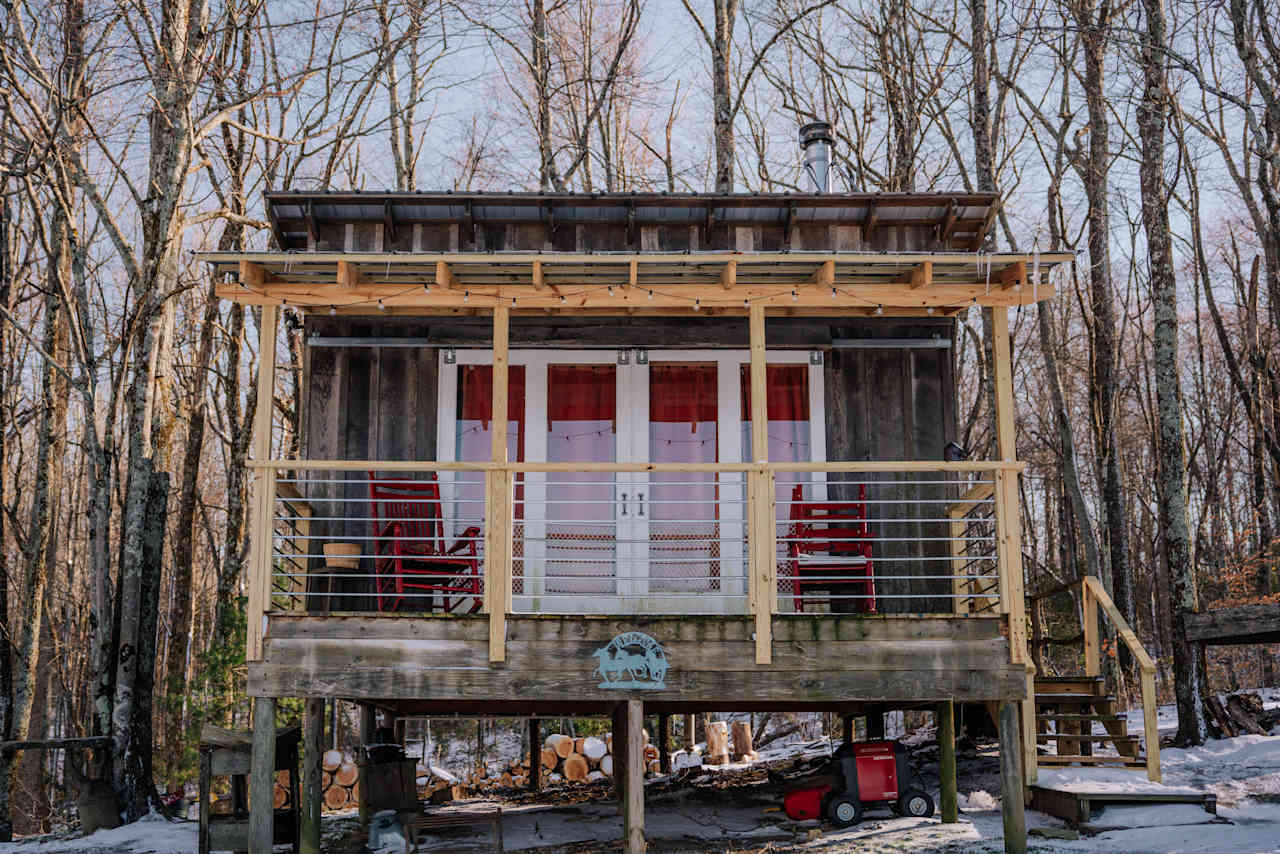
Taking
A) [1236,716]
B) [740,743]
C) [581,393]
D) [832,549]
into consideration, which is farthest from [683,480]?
[740,743]

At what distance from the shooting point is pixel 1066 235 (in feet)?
62.8

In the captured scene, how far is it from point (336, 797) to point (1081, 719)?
7.92 m

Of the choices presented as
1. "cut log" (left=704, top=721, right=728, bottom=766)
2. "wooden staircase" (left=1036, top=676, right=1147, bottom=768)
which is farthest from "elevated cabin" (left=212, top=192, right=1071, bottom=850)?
"cut log" (left=704, top=721, right=728, bottom=766)

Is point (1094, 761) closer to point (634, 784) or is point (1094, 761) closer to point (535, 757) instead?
point (634, 784)

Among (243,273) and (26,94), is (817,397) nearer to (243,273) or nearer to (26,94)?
(243,273)

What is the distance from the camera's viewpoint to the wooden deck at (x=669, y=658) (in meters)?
7.68

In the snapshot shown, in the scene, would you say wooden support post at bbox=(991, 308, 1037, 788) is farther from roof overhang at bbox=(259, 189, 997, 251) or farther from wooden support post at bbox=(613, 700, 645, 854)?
wooden support post at bbox=(613, 700, 645, 854)

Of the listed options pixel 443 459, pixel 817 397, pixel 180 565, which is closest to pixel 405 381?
pixel 443 459

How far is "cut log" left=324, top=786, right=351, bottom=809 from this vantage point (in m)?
13.1

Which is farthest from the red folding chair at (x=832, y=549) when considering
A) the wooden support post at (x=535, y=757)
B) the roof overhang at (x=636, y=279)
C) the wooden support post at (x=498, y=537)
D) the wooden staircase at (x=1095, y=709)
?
the wooden support post at (x=535, y=757)

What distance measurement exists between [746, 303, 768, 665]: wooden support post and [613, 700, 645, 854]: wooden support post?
34.7 inches

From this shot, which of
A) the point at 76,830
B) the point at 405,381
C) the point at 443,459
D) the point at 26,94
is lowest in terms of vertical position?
the point at 76,830

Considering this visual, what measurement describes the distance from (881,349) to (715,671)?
3277 mm

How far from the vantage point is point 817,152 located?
11.0m
